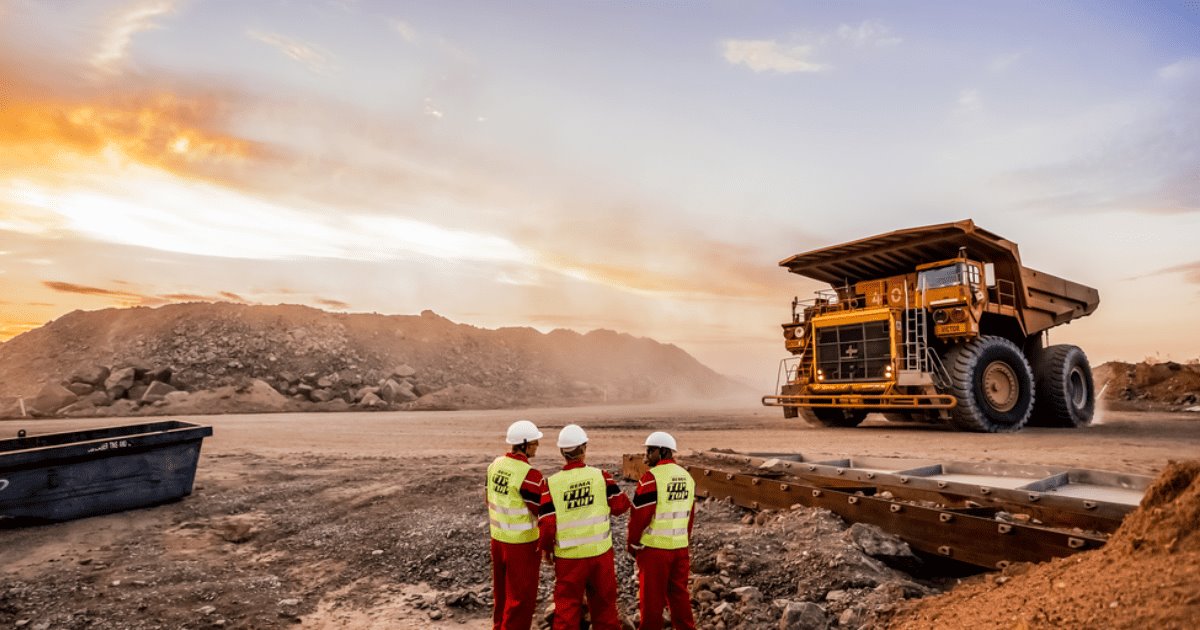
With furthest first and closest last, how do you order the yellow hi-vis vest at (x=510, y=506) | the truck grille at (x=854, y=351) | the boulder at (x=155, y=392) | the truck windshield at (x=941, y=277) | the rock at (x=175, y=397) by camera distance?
the boulder at (x=155, y=392) → the rock at (x=175, y=397) → the truck grille at (x=854, y=351) → the truck windshield at (x=941, y=277) → the yellow hi-vis vest at (x=510, y=506)

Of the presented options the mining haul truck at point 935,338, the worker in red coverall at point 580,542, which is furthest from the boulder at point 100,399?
the worker in red coverall at point 580,542

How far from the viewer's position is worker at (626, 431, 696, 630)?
3.83m

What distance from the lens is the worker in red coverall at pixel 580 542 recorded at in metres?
3.70

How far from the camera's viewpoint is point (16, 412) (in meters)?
29.9

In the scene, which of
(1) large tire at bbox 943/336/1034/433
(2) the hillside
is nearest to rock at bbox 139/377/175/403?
(2) the hillside

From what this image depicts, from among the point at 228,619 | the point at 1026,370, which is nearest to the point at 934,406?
the point at 1026,370

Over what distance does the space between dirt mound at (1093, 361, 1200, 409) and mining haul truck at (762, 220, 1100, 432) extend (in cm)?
1217

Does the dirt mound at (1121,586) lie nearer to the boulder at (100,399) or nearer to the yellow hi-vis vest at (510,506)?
the yellow hi-vis vest at (510,506)

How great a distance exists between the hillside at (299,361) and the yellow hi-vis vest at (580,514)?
29.8 metres

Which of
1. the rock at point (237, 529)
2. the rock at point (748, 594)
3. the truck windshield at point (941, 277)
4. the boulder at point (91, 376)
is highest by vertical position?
the truck windshield at point (941, 277)

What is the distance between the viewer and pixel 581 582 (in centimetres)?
372

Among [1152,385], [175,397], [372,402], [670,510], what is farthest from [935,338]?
[175,397]

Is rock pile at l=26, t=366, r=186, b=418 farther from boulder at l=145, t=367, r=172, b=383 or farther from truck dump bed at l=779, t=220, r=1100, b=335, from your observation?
truck dump bed at l=779, t=220, r=1100, b=335

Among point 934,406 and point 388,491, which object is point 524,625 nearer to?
point 388,491
